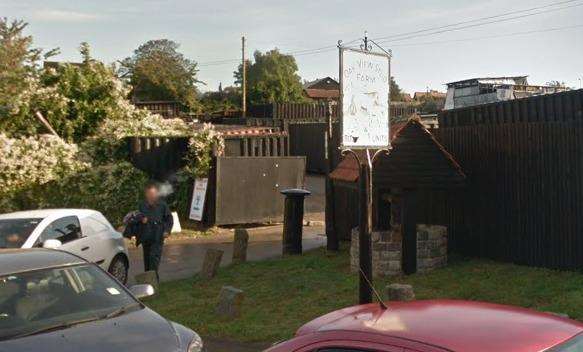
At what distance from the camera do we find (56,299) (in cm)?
624

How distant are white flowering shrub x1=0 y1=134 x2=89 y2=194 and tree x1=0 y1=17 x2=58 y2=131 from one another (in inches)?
52.0

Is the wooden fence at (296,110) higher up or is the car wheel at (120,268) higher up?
the wooden fence at (296,110)

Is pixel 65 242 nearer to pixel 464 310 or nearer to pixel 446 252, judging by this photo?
pixel 446 252

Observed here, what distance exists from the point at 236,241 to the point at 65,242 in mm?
3240

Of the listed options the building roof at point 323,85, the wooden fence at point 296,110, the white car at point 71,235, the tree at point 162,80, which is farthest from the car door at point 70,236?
the building roof at point 323,85

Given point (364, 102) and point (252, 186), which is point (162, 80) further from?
point (364, 102)

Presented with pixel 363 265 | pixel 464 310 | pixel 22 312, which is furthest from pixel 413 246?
pixel 464 310

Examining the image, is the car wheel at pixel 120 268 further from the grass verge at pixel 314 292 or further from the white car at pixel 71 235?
the grass verge at pixel 314 292

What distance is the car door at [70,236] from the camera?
11758mm

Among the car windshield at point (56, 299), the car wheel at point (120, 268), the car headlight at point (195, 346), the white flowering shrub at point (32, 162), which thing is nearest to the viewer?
the car headlight at point (195, 346)

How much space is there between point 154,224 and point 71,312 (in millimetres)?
6262

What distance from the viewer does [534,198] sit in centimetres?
1049

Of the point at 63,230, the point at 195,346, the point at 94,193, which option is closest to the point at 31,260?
the point at 195,346

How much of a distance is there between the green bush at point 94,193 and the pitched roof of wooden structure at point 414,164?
9749 mm
